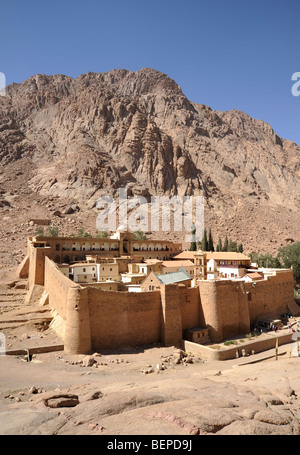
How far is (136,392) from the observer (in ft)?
28.9

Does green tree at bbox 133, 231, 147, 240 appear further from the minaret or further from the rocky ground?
the rocky ground

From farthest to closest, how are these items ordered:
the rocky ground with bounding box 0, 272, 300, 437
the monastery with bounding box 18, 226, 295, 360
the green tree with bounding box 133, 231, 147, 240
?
the green tree with bounding box 133, 231, 147, 240, the monastery with bounding box 18, 226, 295, 360, the rocky ground with bounding box 0, 272, 300, 437

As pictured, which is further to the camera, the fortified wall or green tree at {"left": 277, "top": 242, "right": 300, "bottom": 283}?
green tree at {"left": 277, "top": 242, "right": 300, "bottom": 283}

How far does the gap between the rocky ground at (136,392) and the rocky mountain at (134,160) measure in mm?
33921

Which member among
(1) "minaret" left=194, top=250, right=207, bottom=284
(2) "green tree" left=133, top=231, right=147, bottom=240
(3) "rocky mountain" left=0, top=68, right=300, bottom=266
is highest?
(3) "rocky mountain" left=0, top=68, right=300, bottom=266

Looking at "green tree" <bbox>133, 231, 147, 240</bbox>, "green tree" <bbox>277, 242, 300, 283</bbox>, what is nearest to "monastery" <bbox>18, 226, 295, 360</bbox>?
"green tree" <bbox>277, 242, 300, 283</bbox>

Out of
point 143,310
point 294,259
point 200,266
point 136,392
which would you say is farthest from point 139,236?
point 136,392

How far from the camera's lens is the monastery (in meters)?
17.5

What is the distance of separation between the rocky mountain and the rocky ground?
33921 millimetres

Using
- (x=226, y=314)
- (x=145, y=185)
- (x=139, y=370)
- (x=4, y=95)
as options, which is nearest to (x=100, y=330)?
(x=139, y=370)

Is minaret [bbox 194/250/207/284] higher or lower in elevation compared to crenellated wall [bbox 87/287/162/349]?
higher

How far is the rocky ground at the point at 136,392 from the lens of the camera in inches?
277
